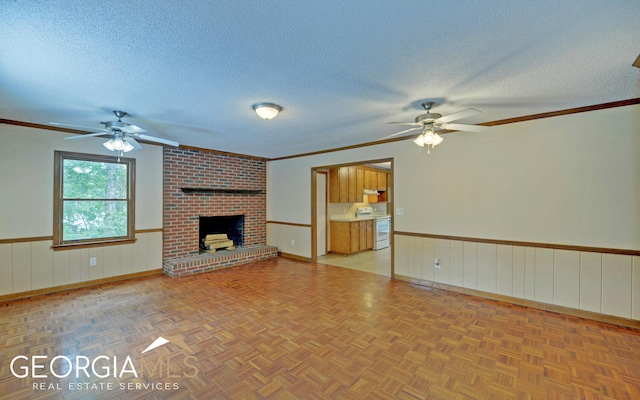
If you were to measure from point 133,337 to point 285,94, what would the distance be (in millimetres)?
2763

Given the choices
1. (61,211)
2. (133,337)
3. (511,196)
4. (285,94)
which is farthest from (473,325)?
(61,211)

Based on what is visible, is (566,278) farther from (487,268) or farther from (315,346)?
(315,346)

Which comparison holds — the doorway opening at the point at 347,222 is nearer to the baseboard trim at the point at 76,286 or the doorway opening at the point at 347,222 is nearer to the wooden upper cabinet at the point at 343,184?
the wooden upper cabinet at the point at 343,184

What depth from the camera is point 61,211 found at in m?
3.88

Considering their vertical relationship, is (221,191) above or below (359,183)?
below

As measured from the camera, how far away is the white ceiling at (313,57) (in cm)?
146

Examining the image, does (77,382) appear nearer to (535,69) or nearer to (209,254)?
(209,254)

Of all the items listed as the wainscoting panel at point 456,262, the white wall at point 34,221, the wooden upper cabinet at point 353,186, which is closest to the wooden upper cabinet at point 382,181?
the wooden upper cabinet at point 353,186

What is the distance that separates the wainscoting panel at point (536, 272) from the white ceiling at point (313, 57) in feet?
5.60

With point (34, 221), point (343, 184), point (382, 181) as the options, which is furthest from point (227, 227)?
point (382, 181)

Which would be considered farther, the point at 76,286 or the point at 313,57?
the point at 76,286

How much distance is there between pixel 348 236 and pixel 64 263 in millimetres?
5030

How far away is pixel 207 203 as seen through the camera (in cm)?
548

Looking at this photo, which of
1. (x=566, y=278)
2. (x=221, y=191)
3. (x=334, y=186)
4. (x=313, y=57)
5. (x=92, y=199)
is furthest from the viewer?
(x=334, y=186)
